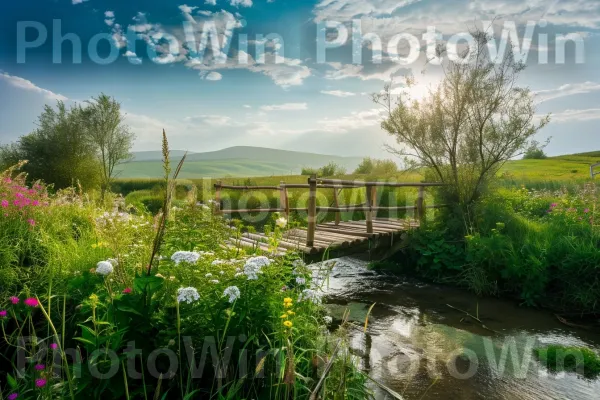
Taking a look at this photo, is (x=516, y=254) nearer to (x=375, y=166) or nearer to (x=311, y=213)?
(x=311, y=213)

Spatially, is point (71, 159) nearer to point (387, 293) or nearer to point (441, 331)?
point (387, 293)

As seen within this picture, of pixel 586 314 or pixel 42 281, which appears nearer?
pixel 42 281

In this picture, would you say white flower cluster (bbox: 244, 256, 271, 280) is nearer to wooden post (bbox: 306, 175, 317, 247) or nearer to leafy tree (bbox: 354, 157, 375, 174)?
wooden post (bbox: 306, 175, 317, 247)

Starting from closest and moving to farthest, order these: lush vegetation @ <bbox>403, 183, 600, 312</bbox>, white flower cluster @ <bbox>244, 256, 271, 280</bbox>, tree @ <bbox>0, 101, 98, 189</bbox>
Result: white flower cluster @ <bbox>244, 256, 271, 280</bbox> < lush vegetation @ <bbox>403, 183, 600, 312</bbox> < tree @ <bbox>0, 101, 98, 189</bbox>

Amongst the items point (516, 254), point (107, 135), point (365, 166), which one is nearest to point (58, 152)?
point (107, 135)

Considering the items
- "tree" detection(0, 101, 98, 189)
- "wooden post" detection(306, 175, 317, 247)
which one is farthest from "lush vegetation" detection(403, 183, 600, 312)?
"tree" detection(0, 101, 98, 189)

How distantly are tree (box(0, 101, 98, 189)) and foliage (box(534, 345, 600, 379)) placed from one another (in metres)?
19.7

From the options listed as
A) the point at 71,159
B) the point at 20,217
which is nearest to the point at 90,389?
the point at 20,217

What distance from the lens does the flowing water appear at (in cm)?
407

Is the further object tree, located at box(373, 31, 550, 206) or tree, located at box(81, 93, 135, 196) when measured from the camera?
tree, located at box(81, 93, 135, 196)

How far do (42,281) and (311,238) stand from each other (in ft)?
12.1

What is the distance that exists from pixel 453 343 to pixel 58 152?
20239 mm

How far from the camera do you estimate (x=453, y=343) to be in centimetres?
521

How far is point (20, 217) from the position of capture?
4.88m
